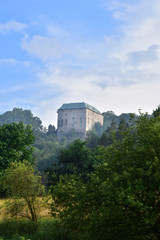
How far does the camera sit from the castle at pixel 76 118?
134000mm

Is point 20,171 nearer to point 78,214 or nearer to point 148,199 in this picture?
point 78,214

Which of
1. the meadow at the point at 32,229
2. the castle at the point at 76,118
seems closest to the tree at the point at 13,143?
the meadow at the point at 32,229

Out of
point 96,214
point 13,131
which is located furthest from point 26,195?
point 13,131

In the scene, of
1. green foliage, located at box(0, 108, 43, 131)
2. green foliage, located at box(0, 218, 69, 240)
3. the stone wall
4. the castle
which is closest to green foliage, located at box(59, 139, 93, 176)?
green foliage, located at box(0, 218, 69, 240)

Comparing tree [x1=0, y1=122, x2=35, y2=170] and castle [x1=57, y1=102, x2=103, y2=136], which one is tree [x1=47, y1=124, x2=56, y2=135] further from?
tree [x1=0, y1=122, x2=35, y2=170]

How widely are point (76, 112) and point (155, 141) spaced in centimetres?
12497

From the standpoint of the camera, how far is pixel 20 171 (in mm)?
20297

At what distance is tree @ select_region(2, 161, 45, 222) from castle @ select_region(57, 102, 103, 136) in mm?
110615

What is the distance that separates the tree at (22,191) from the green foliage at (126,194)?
621cm

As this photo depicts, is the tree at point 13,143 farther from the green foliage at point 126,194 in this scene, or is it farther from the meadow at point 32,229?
the green foliage at point 126,194

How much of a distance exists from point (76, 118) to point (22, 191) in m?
116

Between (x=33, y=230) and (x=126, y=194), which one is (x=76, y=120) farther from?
(x=126, y=194)

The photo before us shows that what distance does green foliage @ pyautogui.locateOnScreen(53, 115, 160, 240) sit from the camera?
11.4m

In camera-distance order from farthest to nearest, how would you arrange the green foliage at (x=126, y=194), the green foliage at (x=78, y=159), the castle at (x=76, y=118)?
1. the castle at (x=76, y=118)
2. the green foliage at (x=78, y=159)
3. the green foliage at (x=126, y=194)
